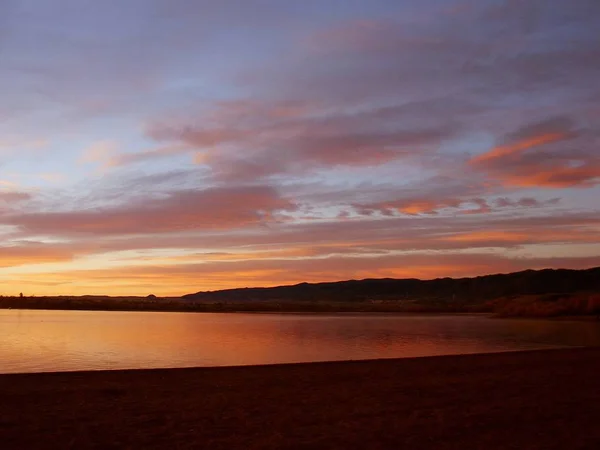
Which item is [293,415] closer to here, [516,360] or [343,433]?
[343,433]

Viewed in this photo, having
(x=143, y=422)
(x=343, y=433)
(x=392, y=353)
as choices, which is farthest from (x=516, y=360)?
(x=143, y=422)

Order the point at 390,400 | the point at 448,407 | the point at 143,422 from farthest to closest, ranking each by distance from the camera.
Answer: the point at 390,400 → the point at 448,407 → the point at 143,422

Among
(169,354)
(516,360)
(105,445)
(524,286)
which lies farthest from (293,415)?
(524,286)

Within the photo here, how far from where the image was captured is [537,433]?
962 centimetres

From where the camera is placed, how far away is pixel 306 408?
1180cm

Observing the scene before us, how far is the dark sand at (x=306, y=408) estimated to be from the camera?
9.13 metres

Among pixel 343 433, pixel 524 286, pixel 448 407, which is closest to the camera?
pixel 343 433

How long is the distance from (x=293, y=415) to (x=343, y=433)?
5.53 feet

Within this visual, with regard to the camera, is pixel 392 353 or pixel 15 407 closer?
pixel 15 407

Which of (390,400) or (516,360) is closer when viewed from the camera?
(390,400)

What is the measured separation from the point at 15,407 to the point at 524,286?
549ft

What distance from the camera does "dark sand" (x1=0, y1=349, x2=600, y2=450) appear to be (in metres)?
9.13

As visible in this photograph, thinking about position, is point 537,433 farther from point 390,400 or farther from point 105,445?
point 105,445

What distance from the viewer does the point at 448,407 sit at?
11891mm
